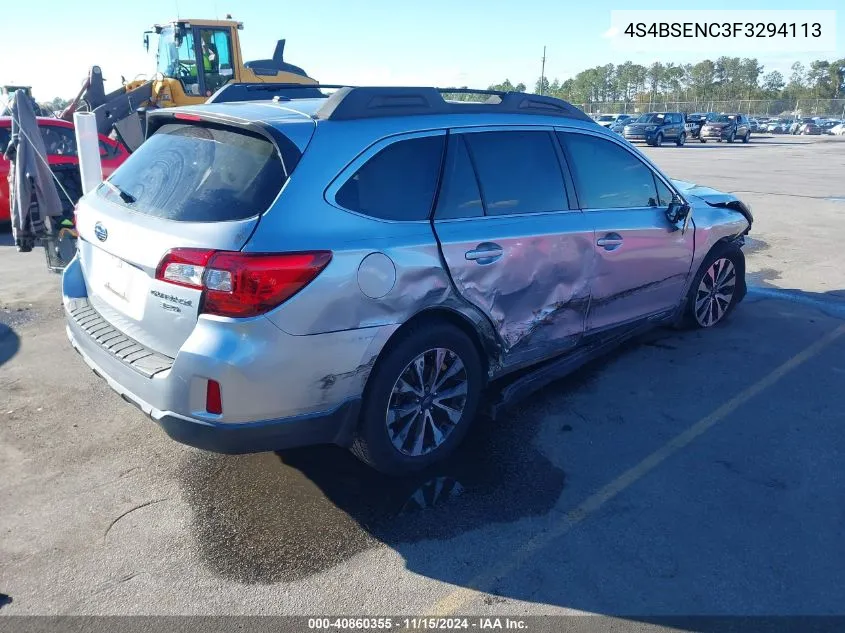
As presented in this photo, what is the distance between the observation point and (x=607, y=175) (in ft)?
15.0

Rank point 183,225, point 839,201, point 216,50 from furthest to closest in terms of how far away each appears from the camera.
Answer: point 216,50 → point 839,201 → point 183,225

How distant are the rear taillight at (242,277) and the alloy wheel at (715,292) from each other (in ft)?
12.8

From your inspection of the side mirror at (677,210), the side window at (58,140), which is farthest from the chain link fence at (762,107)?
the side mirror at (677,210)

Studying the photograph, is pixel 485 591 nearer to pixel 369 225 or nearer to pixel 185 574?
pixel 185 574

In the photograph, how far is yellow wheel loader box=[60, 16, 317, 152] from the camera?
1516 cm

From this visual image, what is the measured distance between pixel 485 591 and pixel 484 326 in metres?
1.42

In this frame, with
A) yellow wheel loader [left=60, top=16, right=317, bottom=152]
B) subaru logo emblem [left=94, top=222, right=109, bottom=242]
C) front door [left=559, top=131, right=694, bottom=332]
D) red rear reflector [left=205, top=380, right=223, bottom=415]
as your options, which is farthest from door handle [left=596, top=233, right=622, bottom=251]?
yellow wheel loader [left=60, top=16, right=317, bottom=152]

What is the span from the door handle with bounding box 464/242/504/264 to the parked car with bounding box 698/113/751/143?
42797 millimetres

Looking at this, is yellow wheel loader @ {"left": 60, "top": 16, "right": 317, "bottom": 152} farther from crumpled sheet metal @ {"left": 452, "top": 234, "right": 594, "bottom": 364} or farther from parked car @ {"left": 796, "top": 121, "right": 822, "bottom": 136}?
parked car @ {"left": 796, "top": 121, "right": 822, "bottom": 136}

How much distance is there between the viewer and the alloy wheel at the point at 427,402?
342 centimetres

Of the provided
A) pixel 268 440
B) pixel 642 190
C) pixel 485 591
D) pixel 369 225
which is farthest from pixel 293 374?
pixel 642 190

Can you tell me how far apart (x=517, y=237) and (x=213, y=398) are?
1.87 metres

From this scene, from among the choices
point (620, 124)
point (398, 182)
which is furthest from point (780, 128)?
point (398, 182)

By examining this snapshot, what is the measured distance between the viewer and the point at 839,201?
46.5 ft
